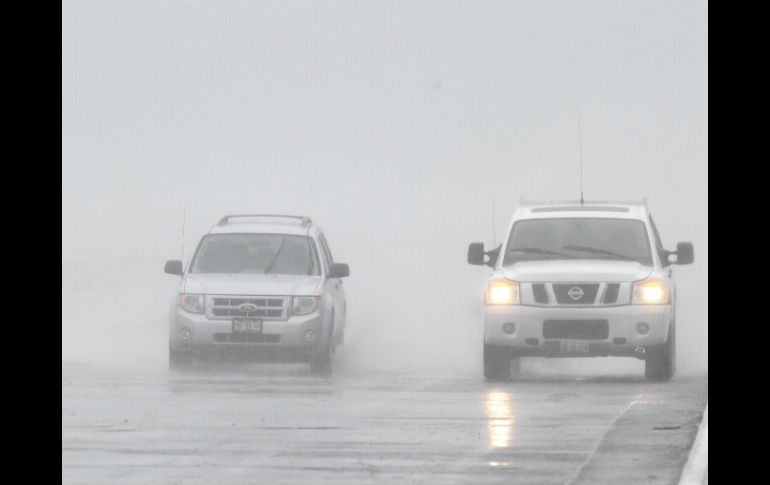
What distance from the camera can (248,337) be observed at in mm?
24953

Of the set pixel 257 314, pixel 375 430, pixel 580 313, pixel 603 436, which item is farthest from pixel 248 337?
pixel 603 436

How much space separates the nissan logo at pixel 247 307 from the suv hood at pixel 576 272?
291 cm

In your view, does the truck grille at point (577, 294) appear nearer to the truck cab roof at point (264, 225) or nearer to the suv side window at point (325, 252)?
the suv side window at point (325, 252)

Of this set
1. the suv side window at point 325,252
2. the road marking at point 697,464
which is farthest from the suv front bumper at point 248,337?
the road marking at point 697,464

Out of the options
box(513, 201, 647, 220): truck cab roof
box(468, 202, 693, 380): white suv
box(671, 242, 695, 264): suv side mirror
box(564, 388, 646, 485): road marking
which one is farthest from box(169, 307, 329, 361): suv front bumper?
box(564, 388, 646, 485): road marking

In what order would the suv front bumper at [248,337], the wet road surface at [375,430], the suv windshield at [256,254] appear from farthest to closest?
the suv windshield at [256,254] → the suv front bumper at [248,337] → the wet road surface at [375,430]

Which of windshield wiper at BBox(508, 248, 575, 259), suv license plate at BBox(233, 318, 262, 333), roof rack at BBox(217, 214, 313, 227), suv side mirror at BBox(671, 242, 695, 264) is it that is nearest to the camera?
suv side mirror at BBox(671, 242, 695, 264)

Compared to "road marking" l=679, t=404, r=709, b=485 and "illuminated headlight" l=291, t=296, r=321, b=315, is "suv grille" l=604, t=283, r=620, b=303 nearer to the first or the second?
"illuminated headlight" l=291, t=296, r=321, b=315

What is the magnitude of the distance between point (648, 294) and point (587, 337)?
0.78 metres

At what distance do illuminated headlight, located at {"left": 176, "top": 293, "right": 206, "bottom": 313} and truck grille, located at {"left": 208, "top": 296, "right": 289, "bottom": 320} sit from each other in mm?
110

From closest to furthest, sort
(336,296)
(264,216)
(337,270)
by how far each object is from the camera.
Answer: (337,270)
(336,296)
(264,216)

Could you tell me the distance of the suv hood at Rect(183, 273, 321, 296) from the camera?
25156mm

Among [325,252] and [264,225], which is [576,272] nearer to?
[325,252]

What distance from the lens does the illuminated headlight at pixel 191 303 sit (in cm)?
2503
